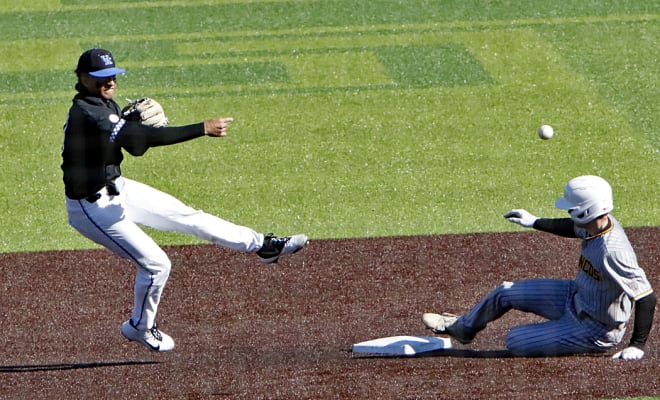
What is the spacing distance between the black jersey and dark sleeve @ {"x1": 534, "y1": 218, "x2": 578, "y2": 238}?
8.08 ft

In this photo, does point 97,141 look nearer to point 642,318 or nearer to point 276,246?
point 276,246

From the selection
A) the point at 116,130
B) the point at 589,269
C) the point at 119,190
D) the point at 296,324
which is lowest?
the point at 296,324

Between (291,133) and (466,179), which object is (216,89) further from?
(466,179)

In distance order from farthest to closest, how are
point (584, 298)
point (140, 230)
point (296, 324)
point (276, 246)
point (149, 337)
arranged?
point (296, 324) < point (276, 246) < point (149, 337) < point (140, 230) < point (584, 298)

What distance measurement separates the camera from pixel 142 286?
7.73 meters

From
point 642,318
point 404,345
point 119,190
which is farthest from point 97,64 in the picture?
point 642,318

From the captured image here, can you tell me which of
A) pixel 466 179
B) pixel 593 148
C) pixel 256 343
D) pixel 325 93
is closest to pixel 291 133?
pixel 325 93

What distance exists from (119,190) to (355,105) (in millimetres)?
5918

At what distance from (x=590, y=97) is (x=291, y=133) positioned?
3452 mm

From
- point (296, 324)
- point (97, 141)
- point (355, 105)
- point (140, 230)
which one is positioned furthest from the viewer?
point (355, 105)

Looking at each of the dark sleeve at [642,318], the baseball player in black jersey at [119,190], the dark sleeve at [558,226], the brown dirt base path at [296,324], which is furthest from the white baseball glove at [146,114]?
the dark sleeve at [642,318]

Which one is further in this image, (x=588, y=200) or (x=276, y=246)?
(x=276, y=246)

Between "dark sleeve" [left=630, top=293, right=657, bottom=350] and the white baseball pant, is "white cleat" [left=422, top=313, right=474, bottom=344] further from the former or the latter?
the white baseball pant

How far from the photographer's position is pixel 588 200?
6.96m
